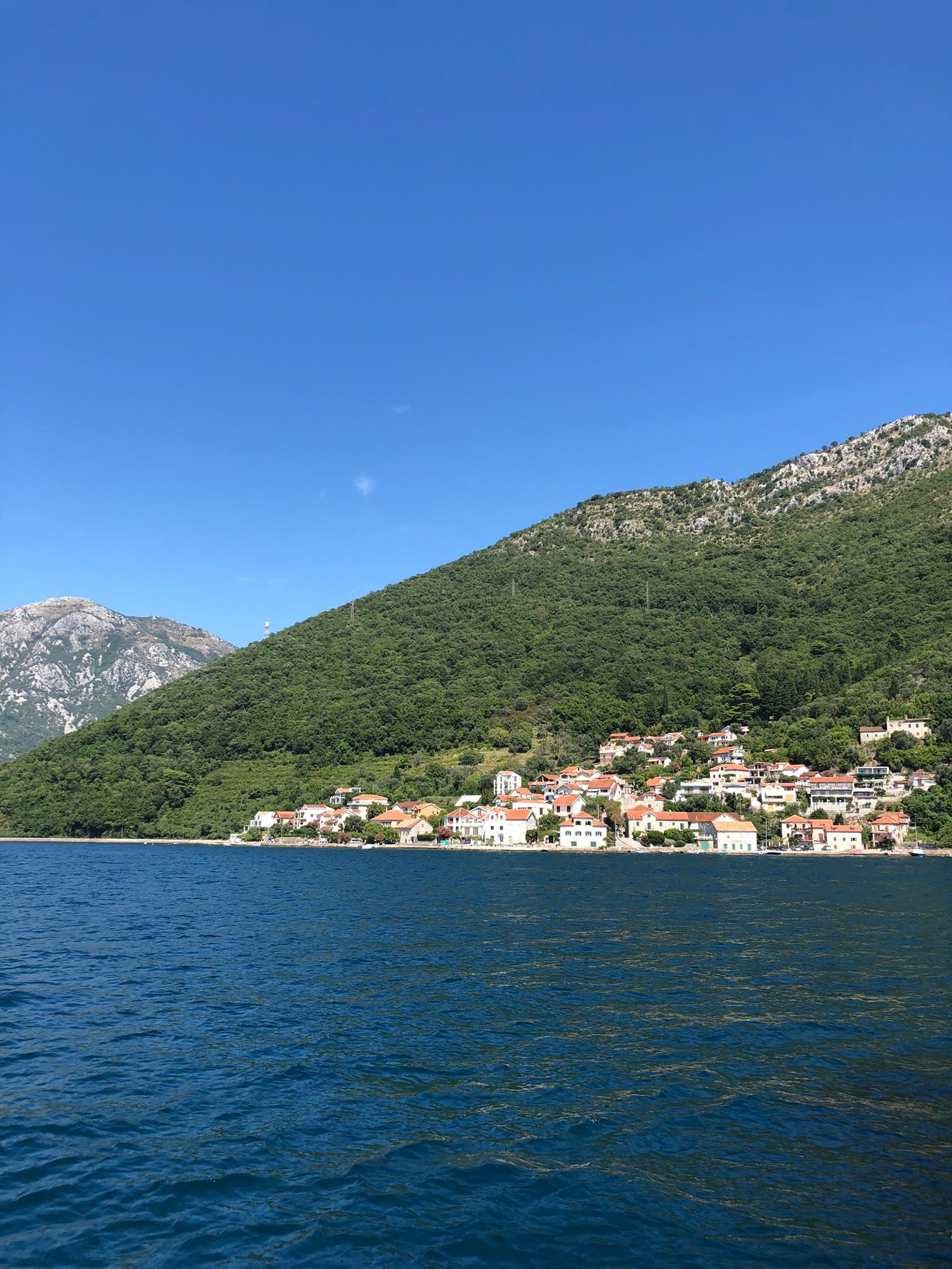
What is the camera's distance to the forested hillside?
400 ft

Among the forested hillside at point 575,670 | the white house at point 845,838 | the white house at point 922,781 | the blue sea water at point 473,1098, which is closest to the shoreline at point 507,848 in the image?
the white house at point 845,838

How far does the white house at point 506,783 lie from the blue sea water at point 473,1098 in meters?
→ 80.4

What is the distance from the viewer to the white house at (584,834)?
97.7 m

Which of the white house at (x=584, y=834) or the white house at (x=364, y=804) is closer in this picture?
the white house at (x=584, y=834)

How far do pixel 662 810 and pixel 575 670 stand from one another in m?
48.6

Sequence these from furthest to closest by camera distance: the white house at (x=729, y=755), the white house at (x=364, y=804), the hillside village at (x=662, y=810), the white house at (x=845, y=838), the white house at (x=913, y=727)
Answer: the white house at (x=729, y=755), the white house at (x=364, y=804), the white house at (x=913, y=727), the hillside village at (x=662, y=810), the white house at (x=845, y=838)

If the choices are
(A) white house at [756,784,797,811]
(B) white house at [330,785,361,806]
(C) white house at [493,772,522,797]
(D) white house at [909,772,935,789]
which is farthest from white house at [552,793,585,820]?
(D) white house at [909,772,935,789]

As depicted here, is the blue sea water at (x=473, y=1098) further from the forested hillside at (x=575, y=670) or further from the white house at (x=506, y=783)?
the forested hillside at (x=575, y=670)

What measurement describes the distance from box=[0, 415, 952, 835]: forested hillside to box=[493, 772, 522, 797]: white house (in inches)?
596

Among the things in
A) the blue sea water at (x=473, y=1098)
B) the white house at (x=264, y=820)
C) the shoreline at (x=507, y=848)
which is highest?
the white house at (x=264, y=820)

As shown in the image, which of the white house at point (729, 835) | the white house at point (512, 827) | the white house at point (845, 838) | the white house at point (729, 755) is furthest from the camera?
the white house at point (729, 755)

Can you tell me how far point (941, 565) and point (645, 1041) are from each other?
14744 centimetres

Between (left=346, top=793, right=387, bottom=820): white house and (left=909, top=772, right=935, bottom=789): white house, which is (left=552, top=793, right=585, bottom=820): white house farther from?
(left=909, top=772, right=935, bottom=789): white house

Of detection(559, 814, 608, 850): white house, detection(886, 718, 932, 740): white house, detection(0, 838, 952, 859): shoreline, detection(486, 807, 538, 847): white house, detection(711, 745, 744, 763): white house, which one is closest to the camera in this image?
detection(0, 838, 952, 859): shoreline
